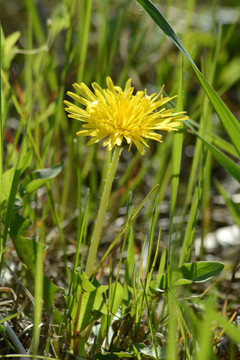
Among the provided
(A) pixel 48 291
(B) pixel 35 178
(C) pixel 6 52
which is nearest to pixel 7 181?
(B) pixel 35 178

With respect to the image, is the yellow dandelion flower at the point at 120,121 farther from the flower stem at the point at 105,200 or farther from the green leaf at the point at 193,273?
the green leaf at the point at 193,273

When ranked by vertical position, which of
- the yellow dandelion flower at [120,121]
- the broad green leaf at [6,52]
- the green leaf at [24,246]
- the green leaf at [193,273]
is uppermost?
the broad green leaf at [6,52]

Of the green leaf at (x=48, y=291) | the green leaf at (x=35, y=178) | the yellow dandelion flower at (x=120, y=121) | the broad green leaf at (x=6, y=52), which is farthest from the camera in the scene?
the broad green leaf at (x=6, y=52)

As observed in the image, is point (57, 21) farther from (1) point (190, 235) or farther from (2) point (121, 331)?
(2) point (121, 331)

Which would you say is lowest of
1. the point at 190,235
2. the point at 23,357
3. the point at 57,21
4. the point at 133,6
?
the point at 23,357

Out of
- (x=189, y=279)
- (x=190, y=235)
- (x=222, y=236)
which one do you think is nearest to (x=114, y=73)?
(x=222, y=236)

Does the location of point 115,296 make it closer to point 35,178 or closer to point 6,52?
point 35,178

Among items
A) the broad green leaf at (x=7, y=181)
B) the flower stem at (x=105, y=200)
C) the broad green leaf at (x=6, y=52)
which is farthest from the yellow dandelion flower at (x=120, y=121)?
the broad green leaf at (x=6, y=52)

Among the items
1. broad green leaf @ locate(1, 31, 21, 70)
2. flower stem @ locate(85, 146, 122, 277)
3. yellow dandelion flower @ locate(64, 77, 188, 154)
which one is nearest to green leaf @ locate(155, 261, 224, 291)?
flower stem @ locate(85, 146, 122, 277)
